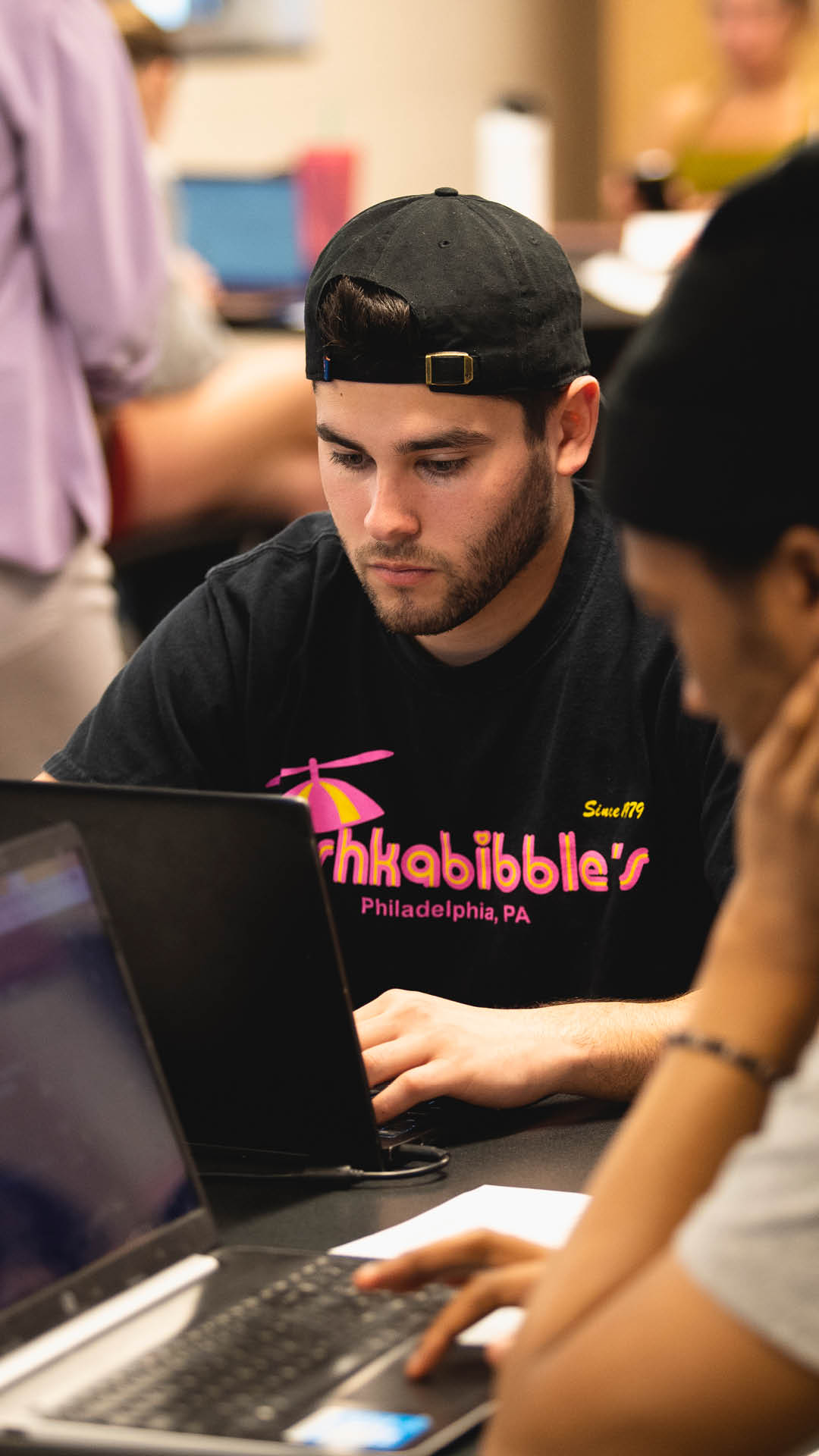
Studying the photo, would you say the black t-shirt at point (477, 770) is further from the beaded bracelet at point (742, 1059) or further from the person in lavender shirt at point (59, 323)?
the person in lavender shirt at point (59, 323)

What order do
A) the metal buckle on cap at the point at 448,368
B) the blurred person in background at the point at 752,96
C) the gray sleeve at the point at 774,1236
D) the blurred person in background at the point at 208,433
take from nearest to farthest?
the gray sleeve at the point at 774,1236, the metal buckle on cap at the point at 448,368, the blurred person in background at the point at 208,433, the blurred person in background at the point at 752,96

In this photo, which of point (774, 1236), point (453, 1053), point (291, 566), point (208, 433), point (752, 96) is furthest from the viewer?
point (752, 96)

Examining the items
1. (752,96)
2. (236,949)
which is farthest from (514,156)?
(236,949)

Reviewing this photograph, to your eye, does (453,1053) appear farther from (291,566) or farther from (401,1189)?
(291,566)

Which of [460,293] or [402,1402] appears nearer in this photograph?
[402,1402]

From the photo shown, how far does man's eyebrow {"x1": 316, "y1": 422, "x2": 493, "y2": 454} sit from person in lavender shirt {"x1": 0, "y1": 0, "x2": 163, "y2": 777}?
864mm

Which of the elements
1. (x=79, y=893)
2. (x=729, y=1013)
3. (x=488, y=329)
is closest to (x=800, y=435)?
(x=729, y=1013)

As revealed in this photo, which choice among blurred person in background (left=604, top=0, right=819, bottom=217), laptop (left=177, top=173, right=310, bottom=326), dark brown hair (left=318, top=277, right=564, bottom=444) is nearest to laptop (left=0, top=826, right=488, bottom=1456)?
dark brown hair (left=318, top=277, right=564, bottom=444)

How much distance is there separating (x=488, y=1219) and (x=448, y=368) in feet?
2.10

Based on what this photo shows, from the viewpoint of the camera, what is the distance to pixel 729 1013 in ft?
2.61

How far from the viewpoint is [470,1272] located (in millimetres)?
938

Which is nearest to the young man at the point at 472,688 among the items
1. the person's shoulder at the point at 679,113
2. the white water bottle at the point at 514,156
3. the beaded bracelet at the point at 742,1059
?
the beaded bracelet at the point at 742,1059

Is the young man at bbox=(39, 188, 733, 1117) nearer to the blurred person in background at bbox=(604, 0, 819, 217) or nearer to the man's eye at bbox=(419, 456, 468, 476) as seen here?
the man's eye at bbox=(419, 456, 468, 476)

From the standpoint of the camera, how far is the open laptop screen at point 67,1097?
92cm
